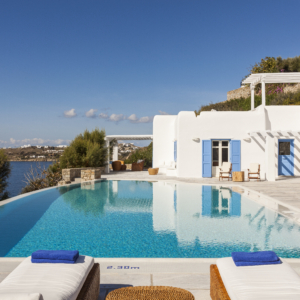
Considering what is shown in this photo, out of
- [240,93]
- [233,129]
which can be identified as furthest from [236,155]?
[240,93]

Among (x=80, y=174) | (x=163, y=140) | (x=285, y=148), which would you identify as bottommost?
(x=80, y=174)

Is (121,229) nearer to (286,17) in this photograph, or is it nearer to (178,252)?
(178,252)

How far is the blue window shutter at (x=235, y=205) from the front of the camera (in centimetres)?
734

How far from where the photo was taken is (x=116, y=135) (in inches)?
818

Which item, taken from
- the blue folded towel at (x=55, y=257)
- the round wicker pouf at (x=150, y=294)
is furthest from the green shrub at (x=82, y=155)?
the round wicker pouf at (x=150, y=294)

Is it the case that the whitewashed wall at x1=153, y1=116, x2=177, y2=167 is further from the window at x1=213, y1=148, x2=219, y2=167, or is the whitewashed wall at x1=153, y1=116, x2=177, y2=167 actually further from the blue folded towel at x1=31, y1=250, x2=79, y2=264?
the blue folded towel at x1=31, y1=250, x2=79, y2=264

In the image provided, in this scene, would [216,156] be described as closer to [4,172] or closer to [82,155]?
[82,155]

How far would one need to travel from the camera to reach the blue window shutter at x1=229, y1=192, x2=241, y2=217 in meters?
7.34

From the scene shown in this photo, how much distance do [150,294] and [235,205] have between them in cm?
658

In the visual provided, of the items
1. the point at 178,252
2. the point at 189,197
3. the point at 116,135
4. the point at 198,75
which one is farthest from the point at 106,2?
the point at 178,252

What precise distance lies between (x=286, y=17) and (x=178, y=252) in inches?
851

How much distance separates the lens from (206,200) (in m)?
9.18

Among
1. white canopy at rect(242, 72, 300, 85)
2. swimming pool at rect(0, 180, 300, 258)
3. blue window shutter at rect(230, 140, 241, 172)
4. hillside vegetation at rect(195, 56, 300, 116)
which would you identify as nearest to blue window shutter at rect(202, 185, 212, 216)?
swimming pool at rect(0, 180, 300, 258)

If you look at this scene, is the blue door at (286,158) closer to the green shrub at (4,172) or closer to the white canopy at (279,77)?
the white canopy at (279,77)
